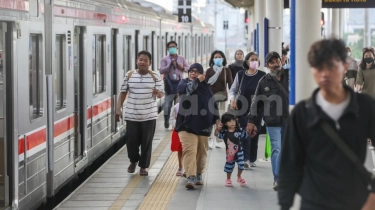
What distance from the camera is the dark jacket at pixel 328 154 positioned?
12.5 ft

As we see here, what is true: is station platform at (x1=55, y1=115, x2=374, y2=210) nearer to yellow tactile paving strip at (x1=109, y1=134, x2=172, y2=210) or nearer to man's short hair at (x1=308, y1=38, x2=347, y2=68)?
yellow tactile paving strip at (x1=109, y1=134, x2=172, y2=210)

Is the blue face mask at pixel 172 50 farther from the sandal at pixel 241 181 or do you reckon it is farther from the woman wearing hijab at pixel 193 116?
the sandal at pixel 241 181

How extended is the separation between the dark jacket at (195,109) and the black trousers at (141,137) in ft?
3.03

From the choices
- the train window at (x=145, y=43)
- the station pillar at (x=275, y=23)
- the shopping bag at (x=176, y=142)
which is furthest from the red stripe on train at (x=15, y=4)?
the train window at (x=145, y=43)

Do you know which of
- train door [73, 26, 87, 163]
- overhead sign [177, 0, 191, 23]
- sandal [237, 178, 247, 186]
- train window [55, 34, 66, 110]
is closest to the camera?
train window [55, 34, 66, 110]

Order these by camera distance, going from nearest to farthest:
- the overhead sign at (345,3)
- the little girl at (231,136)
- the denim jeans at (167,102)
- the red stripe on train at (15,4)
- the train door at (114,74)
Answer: the red stripe on train at (15,4), the little girl at (231,136), the overhead sign at (345,3), the train door at (114,74), the denim jeans at (167,102)

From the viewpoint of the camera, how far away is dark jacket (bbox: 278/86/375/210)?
380 cm

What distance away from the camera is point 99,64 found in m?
11.7

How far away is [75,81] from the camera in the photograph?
9.84 metres

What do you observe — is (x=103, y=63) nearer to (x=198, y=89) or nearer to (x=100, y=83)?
(x=100, y=83)

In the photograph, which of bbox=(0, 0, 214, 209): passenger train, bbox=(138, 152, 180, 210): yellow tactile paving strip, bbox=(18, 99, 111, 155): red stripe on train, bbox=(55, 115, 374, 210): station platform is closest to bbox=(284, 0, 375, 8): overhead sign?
bbox=(55, 115, 374, 210): station platform

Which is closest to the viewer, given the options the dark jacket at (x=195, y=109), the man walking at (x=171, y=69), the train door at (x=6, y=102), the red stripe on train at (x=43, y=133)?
the train door at (x=6, y=102)

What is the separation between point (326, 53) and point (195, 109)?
17.5ft

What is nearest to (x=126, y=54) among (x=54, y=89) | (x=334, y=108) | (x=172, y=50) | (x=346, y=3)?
(x=172, y=50)
